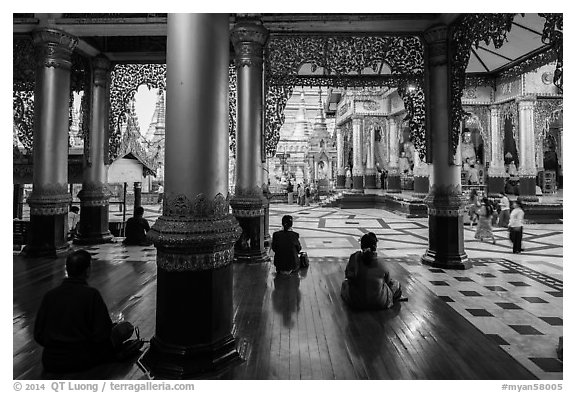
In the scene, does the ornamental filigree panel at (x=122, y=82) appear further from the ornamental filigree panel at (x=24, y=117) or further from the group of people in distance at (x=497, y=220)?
the group of people in distance at (x=497, y=220)

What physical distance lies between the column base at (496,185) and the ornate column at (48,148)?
13.9m

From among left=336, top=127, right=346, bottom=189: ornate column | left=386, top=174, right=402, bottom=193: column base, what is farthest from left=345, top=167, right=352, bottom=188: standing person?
left=386, top=174, right=402, bottom=193: column base

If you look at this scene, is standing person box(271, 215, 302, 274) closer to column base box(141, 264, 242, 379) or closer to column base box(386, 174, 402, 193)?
column base box(141, 264, 242, 379)

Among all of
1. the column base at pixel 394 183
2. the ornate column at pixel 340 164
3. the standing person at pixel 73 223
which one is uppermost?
the ornate column at pixel 340 164

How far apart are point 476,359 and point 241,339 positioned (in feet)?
5.62

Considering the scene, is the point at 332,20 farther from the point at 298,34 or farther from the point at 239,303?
the point at 239,303

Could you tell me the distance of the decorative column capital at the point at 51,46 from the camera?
6.27 metres

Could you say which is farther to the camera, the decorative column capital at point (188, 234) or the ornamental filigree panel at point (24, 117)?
the ornamental filigree panel at point (24, 117)

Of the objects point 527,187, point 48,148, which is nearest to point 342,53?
point 48,148

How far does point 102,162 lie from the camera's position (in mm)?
8016

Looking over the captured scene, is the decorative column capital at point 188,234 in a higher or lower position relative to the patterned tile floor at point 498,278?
higher

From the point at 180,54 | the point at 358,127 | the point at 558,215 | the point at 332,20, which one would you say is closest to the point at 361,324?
the point at 180,54

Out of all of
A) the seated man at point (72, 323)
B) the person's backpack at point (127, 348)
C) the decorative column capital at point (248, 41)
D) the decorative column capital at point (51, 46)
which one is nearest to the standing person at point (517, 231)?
the decorative column capital at point (248, 41)

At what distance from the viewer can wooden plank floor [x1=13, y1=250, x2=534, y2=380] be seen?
8.04ft
